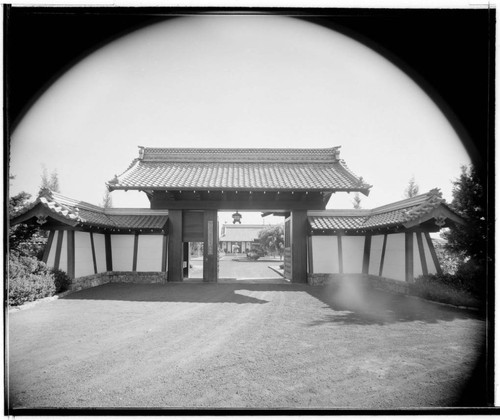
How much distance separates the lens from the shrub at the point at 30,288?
704 centimetres

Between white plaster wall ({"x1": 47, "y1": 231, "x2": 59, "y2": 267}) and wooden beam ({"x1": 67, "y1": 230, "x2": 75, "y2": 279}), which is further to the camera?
wooden beam ({"x1": 67, "y1": 230, "x2": 75, "y2": 279})

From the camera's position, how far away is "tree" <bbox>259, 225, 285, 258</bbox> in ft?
113

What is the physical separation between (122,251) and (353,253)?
1013 cm

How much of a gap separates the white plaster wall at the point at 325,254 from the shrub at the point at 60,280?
30.4ft

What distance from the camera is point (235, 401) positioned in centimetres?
312

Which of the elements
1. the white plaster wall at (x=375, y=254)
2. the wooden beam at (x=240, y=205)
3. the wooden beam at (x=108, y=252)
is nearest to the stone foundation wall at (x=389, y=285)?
the white plaster wall at (x=375, y=254)

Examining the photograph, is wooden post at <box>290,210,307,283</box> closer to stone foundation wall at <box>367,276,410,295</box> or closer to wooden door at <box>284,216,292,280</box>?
wooden door at <box>284,216,292,280</box>

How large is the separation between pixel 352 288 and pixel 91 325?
870 cm

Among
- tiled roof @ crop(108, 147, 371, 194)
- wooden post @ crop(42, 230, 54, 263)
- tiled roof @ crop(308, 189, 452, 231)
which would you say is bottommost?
wooden post @ crop(42, 230, 54, 263)

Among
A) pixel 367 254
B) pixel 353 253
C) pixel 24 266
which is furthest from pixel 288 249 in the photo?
pixel 24 266

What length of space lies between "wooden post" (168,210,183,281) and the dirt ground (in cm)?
429

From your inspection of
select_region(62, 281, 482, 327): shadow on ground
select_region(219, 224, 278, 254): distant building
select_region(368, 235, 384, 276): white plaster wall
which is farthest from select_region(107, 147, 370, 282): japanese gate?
select_region(219, 224, 278, 254): distant building

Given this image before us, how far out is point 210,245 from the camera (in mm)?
11867

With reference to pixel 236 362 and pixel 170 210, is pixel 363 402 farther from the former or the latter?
pixel 170 210
